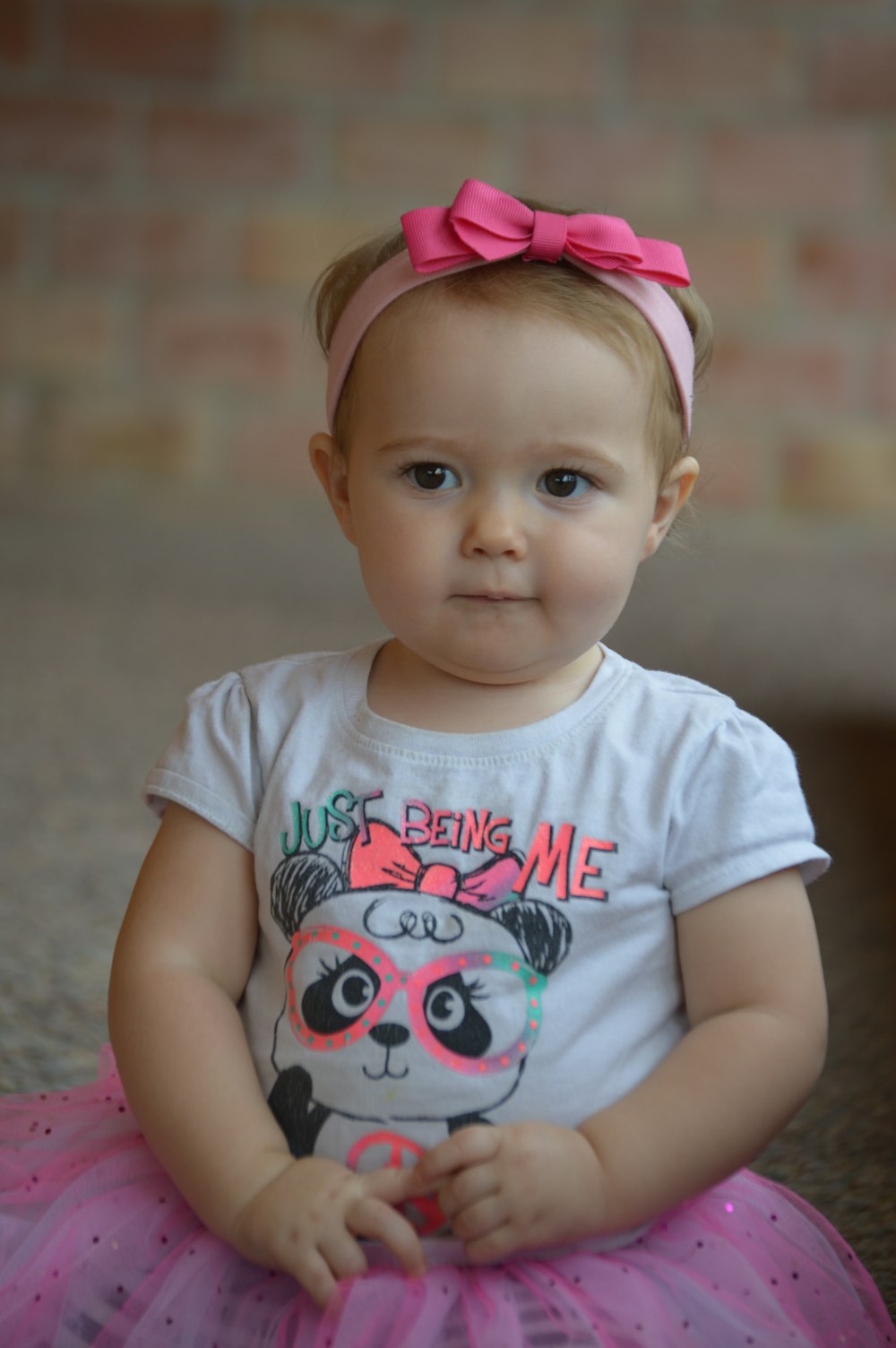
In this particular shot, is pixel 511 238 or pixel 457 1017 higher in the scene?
pixel 511 238

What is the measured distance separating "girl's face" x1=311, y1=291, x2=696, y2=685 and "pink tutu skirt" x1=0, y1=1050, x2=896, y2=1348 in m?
0.29

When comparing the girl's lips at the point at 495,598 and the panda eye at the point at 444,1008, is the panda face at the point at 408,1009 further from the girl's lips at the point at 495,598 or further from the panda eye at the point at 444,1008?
the girl's lips at the point at 495,598

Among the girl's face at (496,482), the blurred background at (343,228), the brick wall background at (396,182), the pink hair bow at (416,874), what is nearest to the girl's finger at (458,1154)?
the pink hair bow at (416,874)

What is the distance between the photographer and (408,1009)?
72cm

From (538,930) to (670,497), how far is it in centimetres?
26

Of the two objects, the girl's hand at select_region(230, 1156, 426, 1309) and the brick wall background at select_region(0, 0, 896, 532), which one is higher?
the brick wall background at select_region(0, 0, 896, 532)

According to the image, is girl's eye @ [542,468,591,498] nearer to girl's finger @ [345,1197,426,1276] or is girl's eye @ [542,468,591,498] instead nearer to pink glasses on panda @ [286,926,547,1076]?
pink glasses on panda @ [286,926,547,1076]

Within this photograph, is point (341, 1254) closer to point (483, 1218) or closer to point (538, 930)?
point (483, 1218)

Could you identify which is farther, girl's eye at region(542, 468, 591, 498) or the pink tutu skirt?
girl's eye at region(542, 468, 591, 498)

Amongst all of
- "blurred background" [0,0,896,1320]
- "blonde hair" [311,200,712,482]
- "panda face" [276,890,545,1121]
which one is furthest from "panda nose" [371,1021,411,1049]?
"blurred background" [0,0,896,1320]

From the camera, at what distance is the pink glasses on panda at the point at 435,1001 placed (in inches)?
28.0

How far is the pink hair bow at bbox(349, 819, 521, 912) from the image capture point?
73 centimetres

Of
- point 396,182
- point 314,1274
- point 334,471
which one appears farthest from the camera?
point 396,182

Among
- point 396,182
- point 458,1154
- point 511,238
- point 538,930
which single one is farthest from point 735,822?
point 396,182
